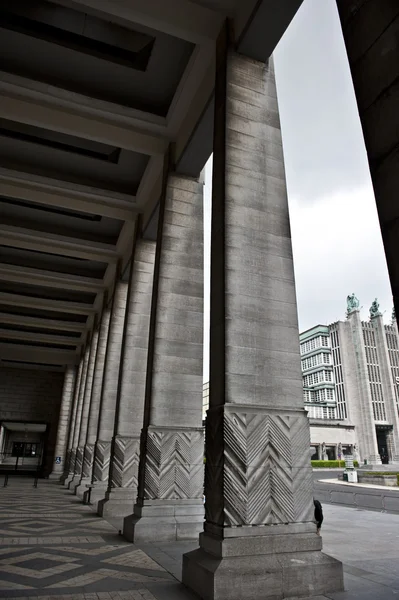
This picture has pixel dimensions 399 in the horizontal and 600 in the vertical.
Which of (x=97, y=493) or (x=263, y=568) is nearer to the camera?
(x=263, y=568)

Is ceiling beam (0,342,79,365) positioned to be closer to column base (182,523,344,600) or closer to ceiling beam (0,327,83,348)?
ceiling beam (0,327,83,348)

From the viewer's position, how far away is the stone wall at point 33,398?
118 feet

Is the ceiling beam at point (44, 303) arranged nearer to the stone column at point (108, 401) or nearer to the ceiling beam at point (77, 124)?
the stone column at point (108, 401)

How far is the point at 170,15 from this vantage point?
358 inches

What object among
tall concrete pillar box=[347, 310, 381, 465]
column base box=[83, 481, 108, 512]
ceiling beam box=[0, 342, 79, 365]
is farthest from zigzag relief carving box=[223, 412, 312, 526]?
tall concrete pillar box=[347, 310, 381, 465]

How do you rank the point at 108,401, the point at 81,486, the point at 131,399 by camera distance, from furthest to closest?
the point at 81,486 < the point at 108,401 < the point at 131,399

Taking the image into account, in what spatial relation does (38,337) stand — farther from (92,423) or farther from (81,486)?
(81,486)

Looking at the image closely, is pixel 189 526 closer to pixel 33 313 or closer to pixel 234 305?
pixel 234 305

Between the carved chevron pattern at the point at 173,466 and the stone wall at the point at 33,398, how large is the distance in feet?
98.1

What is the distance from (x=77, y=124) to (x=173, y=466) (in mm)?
9445

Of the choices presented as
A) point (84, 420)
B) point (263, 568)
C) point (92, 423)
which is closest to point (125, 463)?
point (263, 568)

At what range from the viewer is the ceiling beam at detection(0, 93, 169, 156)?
11.6 meters

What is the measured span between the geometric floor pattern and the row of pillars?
675 mm

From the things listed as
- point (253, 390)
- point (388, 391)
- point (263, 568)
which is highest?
point (388, 391)
